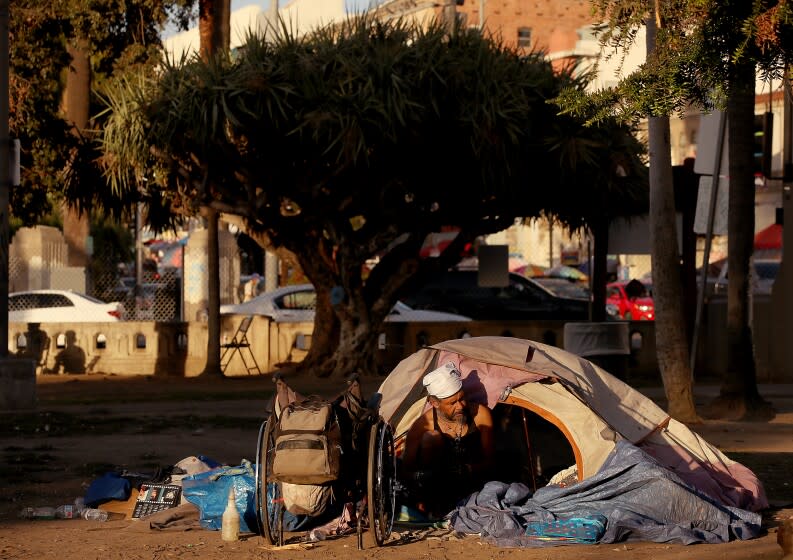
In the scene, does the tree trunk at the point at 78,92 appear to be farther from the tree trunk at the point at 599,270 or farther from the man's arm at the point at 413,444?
the man's arm at the point at 413,444

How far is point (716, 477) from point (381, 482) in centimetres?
310

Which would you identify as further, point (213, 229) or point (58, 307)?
point (58, 307)

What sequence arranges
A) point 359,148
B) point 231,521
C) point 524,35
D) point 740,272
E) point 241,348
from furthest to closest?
point 524,35
point 241,348
point 359,148
point 740,272
point 231,521

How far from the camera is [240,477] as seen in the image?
32.7 feet

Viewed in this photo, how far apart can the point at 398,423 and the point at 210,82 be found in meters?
11.4

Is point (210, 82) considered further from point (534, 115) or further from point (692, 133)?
point (692, 133)

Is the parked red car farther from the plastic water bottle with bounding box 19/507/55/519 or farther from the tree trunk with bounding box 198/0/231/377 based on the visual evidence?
the plastic water bottle with bounding box 19/507/55/519

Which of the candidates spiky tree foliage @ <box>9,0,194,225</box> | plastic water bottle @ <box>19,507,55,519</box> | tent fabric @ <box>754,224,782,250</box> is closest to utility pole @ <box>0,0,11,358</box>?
spiky tree foliage @ <box>9,0,194,225</box>

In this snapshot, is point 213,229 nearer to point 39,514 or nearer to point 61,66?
point 61,66

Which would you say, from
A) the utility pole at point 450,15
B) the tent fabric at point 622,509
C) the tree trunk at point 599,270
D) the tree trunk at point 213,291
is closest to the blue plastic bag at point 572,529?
the tent fabric at point 622,509

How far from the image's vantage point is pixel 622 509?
962 cm

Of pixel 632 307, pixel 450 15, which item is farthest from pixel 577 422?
pixel 632 307

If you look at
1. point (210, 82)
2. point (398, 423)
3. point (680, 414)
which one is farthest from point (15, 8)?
point (398, 423)

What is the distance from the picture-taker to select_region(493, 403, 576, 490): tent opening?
1126cm
